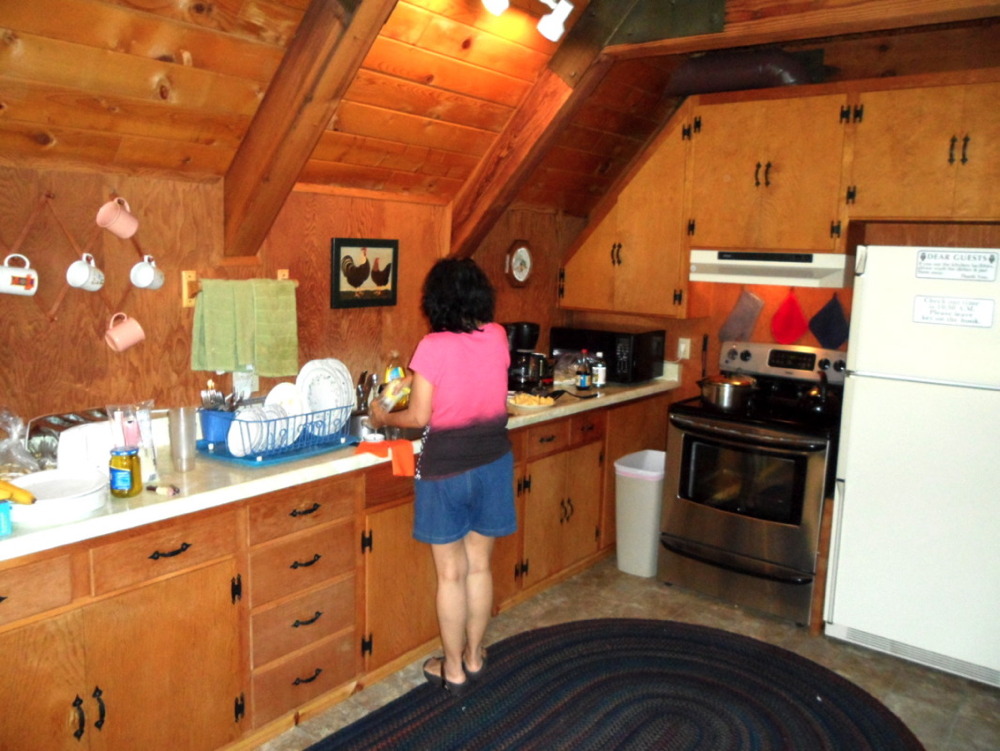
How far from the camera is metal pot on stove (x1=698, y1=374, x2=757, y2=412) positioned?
379 centimetres

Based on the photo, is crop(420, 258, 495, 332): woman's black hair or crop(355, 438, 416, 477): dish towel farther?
crop(355, 438, 416, 477): dish towel

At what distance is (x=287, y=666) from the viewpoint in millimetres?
2646

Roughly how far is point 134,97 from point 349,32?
636 millimetres

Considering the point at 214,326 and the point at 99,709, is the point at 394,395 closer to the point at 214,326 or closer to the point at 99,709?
the point at 214,326

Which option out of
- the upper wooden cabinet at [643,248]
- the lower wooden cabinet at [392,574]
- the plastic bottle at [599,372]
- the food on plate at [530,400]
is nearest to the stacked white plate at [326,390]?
the lower wooden cabinet at [392,574]

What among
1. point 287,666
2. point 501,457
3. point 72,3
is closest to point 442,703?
point 287,666

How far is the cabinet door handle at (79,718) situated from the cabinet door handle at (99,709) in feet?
0.11

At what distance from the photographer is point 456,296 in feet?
8.63

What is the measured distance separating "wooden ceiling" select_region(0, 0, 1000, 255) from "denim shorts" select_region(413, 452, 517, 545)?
111 cm

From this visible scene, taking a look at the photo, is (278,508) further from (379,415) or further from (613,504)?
(613,504)

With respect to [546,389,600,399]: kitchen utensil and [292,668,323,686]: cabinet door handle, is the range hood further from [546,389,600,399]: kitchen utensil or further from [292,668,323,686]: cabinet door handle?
[292,668,323,686]: cabinet door handle

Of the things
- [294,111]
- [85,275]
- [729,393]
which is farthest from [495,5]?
[729,393]

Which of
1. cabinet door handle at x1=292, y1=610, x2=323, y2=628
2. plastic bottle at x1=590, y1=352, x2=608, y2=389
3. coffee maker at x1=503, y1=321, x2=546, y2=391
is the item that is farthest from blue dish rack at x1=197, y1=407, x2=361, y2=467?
plastic bottle at x1=590, y1=352, x2=608, y2=389

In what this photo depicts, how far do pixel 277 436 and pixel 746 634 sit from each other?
2159 millimetres
